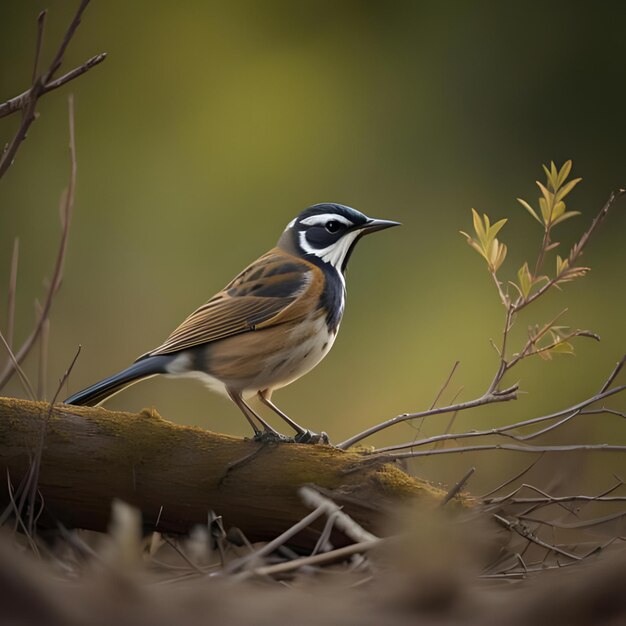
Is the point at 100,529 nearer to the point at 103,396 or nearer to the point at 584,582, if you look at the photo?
the point at 103,396

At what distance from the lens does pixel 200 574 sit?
6.54ft

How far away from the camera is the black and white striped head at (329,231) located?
12.0 feet

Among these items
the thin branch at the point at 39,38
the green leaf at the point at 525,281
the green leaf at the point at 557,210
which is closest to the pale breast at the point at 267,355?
the green leaf at the point at 525,281

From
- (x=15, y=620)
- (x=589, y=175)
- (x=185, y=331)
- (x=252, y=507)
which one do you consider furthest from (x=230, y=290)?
(x=589, y=175)

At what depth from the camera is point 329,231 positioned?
12.1ft

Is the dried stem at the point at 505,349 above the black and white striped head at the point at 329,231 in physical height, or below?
below

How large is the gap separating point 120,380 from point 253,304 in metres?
0.64

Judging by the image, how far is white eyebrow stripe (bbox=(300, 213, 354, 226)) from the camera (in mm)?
3639

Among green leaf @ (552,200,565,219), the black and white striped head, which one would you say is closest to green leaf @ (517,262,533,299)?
green leaf @ (552,200,565,219)

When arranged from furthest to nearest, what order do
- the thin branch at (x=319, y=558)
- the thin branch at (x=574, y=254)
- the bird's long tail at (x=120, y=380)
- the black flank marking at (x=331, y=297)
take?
1. the black flank marking at (x=331, y=297)
2. the bird's long tail at (x=120, y=380)
3. the thin branch at (x=574, y=254)
4. the thin branch at (x=319, y=558)

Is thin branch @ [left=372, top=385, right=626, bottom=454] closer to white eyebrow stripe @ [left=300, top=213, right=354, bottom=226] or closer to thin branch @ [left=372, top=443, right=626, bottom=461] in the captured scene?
thin branch @ [left=372, top=443, right=626, bottom=461]

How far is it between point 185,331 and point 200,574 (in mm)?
1566

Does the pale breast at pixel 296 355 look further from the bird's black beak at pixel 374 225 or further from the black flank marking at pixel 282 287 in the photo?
the bird's black beak at pixel 374 225

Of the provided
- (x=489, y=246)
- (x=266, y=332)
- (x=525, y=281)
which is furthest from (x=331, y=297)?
(x=525, y=281)
